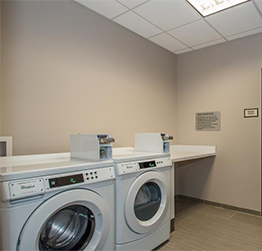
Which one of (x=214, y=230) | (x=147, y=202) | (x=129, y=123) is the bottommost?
(x=214, y=230)

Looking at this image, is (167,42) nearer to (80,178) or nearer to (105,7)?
(105,7)

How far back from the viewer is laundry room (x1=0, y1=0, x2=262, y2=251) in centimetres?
147

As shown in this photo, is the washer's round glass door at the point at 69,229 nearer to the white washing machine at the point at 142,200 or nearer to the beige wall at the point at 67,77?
the white washing machine at the point at 142,200

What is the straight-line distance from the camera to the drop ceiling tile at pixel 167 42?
3.06 meters

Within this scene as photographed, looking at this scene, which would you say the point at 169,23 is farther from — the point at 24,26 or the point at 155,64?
the point at 24,26

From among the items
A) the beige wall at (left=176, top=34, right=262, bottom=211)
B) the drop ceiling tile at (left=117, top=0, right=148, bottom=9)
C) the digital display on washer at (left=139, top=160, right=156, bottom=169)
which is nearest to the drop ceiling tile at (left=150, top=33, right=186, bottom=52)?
the beige wall at (left=176, top=34, right=262, bottom=211)

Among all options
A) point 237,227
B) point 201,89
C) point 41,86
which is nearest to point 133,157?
point 41,86

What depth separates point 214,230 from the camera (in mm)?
2471

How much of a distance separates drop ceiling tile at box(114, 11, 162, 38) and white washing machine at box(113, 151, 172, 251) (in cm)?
160

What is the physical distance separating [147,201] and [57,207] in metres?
1.00

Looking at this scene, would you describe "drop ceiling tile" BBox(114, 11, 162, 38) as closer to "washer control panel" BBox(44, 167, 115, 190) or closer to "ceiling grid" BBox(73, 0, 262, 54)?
"ceiling grid" BBox(73, 0, 262, 54)

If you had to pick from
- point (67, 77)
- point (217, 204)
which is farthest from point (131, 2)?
point (217, 204)

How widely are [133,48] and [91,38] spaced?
0.71m

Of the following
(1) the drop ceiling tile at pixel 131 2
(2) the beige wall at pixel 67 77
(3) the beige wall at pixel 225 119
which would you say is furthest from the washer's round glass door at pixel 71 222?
(3) the beige wall at pixel 225 119
